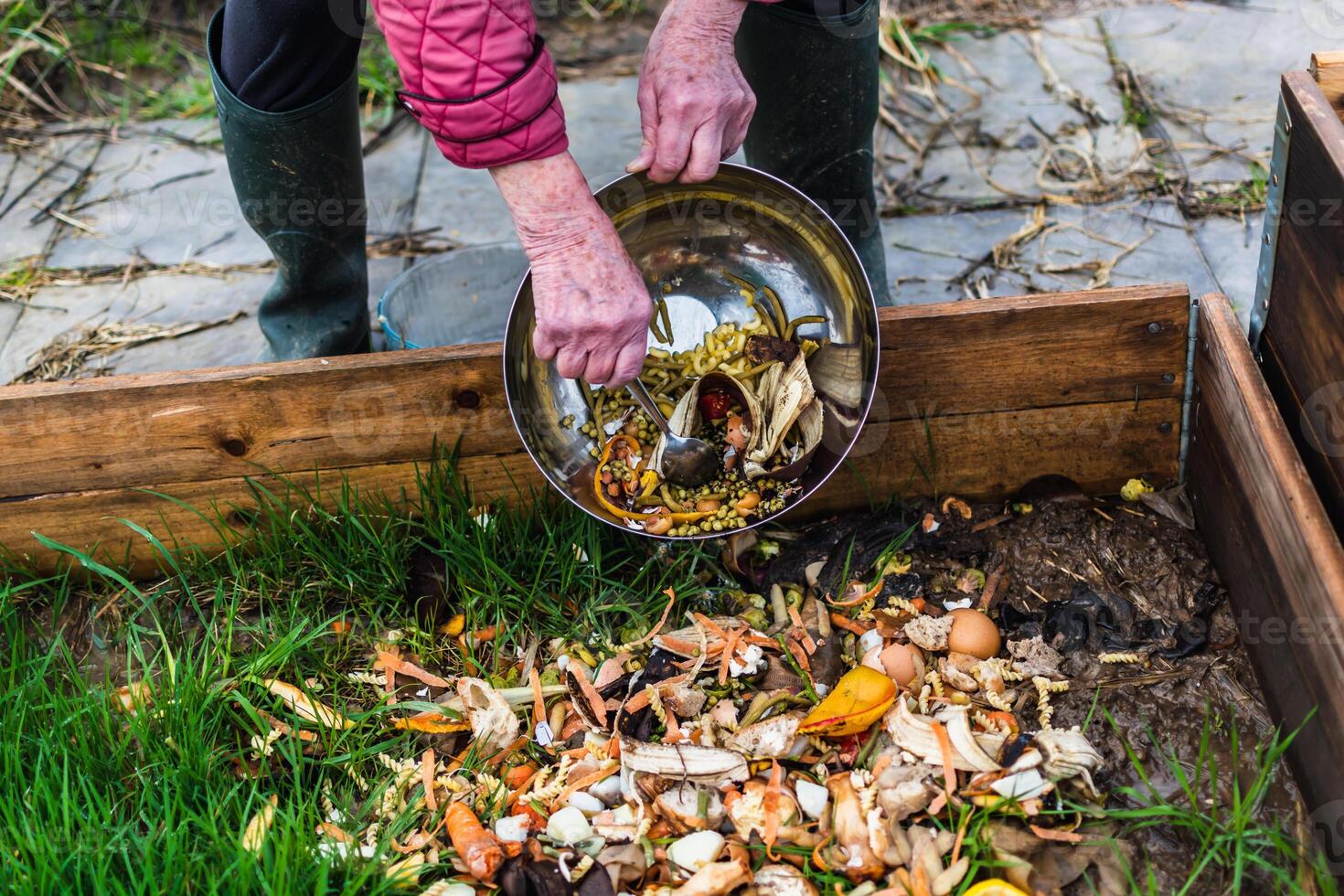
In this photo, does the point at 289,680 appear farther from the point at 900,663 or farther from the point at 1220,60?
the point at 1220,60

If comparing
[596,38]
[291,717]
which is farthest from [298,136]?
[596,38]

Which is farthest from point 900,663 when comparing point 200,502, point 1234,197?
point 1234,197

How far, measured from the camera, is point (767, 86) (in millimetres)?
2385

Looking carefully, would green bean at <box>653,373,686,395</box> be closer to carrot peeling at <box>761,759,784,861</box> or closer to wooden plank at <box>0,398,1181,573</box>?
wooden plank at <box>0,398,1181,573</box>

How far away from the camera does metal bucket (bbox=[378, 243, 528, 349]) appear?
285cm

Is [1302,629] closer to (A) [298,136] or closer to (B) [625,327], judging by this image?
(B) [625,327]

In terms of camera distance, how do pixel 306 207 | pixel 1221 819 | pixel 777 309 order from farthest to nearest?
pixel 306 207, pixel 777 309, pixel 1221 819

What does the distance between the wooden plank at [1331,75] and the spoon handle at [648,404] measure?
3.92 feet

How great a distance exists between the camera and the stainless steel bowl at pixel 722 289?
1.94 metres

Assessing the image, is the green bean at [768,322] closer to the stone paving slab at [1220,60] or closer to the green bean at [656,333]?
the green bean at [656,333]

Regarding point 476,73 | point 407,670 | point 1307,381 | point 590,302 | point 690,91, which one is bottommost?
point 407,670

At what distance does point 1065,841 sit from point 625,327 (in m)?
0.97

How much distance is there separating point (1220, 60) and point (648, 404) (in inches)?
112

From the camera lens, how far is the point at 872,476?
7.32ft
